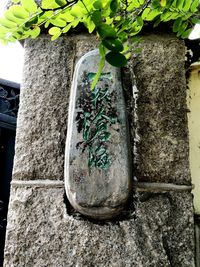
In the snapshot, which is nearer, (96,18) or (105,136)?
(96,18)

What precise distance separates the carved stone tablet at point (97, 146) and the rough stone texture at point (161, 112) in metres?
0.09

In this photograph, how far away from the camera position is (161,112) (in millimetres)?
1268

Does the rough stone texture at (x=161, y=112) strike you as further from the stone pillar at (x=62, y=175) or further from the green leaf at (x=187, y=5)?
the green leaf at (x=187, y=5)

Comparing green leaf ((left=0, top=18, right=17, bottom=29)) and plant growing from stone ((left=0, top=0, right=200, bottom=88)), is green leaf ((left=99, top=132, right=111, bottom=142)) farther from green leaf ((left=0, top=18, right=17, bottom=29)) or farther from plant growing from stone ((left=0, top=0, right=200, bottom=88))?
green leaf ((left=0, top=18, right=17, bottom=29))

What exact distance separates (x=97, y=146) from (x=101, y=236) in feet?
1.02

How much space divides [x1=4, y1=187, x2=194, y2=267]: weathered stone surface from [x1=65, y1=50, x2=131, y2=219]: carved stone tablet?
0.07 meters

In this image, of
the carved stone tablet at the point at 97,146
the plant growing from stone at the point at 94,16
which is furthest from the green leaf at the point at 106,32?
the carved stone tablet at the point at 97,146

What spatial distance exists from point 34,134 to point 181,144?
1.85ft

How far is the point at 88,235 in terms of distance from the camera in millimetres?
1129

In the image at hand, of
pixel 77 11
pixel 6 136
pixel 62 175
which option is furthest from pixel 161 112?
pixel 6 136

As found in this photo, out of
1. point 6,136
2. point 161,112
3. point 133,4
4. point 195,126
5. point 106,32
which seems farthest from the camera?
point 6,136

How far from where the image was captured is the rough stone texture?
1214 mm

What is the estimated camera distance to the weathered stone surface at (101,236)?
3.64ft

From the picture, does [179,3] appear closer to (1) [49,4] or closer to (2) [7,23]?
(1) [49,4]
